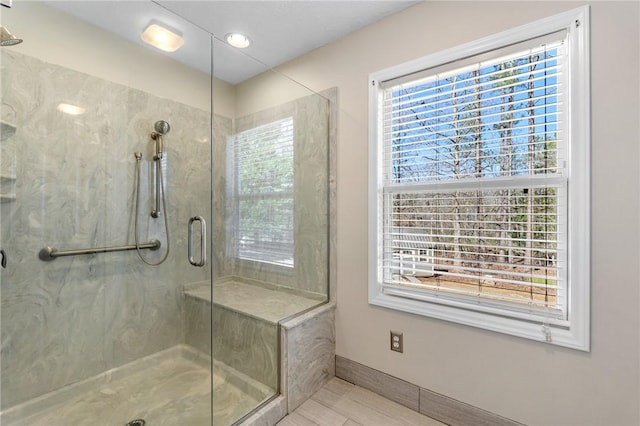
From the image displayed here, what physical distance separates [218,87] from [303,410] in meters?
2.04

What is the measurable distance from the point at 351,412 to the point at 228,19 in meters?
2.54

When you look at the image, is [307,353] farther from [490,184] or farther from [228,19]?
[228,19]

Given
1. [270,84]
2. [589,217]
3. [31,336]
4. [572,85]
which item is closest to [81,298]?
[31,336]

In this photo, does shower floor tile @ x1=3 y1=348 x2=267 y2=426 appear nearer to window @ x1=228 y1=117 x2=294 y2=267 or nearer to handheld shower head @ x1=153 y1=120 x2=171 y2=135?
window @ x1=228 y1=117 x2=294 y2=267

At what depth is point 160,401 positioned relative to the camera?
5.19 feet

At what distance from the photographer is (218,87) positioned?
1775 mm

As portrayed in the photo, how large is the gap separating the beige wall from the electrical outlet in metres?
0.04

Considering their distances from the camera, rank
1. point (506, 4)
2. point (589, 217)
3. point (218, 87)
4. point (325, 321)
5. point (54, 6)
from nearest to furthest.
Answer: point (589, 217)
point (506, 4)
point (54, 6)
point (218, 87)
point (325, 321)

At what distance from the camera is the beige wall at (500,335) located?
46.0 inches

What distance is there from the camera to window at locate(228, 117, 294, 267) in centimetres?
176

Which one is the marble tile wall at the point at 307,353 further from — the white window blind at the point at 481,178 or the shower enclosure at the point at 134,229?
the white window blind at the point at 481,178

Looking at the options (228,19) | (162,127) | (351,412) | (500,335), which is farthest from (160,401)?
(228,19)

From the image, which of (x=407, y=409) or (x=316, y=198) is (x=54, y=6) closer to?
(x=316, y=198)

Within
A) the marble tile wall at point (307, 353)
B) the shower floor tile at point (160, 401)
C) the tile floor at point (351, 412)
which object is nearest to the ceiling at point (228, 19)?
the marble tile wall at point (307, 353)
